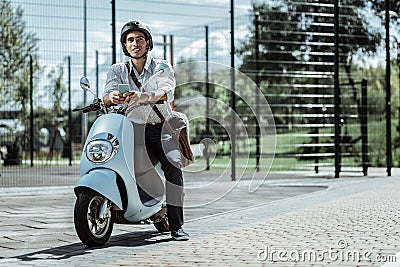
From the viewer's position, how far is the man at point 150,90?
22.1 feet

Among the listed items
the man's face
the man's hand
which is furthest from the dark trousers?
the man's face

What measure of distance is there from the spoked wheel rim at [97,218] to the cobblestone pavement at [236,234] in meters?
0.15

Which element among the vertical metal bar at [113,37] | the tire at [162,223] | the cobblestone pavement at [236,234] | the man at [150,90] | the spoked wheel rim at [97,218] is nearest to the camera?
the cobblestone pavement at [236,234]

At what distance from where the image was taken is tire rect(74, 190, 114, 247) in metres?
6.16

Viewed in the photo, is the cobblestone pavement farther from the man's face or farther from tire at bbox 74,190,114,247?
the man's face

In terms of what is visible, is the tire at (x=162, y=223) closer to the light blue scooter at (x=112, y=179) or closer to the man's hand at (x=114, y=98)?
the light blue scooter at (x=112, y=179)

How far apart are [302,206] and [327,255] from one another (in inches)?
175

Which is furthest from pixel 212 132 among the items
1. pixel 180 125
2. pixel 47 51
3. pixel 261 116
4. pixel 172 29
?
pixel 180 125

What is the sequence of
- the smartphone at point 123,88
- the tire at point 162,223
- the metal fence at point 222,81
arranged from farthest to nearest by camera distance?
the metal fence at point 222,81
the tire at point 162,223
the smartphone at point 123,88

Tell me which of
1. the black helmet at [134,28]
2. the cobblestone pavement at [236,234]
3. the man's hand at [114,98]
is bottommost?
the cobblestone pavement at [236,234]

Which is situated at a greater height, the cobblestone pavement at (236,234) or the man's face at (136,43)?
the man's face at (136,43)

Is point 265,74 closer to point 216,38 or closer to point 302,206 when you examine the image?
point 216,38

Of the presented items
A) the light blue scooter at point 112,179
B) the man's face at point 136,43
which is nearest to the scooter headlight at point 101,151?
the light blue scooter at point 112,179

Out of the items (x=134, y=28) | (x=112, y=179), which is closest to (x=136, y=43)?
(x=134, y=28)
